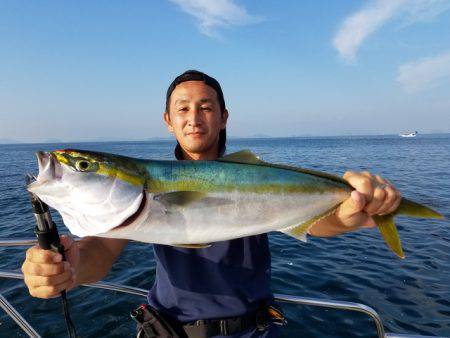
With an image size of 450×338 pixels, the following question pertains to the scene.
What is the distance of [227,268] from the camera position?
3471 mm

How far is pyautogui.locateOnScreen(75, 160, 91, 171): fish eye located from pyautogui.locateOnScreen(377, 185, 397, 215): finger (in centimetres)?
268

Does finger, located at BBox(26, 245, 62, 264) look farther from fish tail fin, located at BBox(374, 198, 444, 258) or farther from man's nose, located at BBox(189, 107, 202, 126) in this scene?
fish tail fin, located at BBox(374, 198, 444, 258)

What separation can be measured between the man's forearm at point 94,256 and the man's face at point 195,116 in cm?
144

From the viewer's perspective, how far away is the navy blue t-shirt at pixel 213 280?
3.35m

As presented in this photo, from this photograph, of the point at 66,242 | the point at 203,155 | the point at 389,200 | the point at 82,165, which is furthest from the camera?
the point at 203,155

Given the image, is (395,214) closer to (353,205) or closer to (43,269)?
(353,205)

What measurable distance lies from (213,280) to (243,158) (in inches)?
51.3

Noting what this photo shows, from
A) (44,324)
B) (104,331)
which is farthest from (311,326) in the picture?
(44,324)

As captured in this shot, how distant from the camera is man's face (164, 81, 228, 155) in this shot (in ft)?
13.1

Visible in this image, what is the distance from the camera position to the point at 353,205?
10.2 feet

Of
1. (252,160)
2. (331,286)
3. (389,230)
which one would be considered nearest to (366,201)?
(389,230)

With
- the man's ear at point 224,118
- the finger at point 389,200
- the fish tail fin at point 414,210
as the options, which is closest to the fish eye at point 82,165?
the man's ear at point 224,118

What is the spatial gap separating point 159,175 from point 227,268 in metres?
1.29

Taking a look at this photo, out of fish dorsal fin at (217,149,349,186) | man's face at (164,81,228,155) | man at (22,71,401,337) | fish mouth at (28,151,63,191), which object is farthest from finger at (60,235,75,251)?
man's face at (164,81,228,155)
